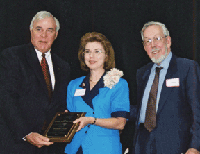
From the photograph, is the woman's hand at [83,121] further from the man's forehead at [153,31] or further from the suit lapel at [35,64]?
the man's forehead at [153,31]

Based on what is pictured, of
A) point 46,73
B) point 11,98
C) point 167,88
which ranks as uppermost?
point 46,73

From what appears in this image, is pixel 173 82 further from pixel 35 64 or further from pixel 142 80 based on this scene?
pixel 35 64

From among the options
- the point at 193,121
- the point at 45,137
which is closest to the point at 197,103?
the point at 193,121

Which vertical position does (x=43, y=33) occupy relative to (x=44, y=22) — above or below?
below

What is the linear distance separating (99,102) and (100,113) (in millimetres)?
119

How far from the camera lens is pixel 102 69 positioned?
2.58 m

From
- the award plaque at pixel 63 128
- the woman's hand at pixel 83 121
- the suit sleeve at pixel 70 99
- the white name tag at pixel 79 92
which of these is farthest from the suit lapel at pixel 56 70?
the woman's hand at pixel 83 121

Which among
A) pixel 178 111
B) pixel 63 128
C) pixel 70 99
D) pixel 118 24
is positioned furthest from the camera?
pixel 118 24

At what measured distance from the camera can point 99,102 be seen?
7.70 ft

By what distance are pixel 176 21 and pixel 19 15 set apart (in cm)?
249

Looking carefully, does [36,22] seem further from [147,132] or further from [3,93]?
[147,132]

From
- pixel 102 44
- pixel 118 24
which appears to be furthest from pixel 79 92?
pixel 118 24

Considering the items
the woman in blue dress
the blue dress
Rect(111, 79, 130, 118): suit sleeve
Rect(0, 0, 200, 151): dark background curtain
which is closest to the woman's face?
the woman in blue dress

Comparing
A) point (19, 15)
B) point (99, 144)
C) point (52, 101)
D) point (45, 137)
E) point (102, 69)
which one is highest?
point (19, 15)
